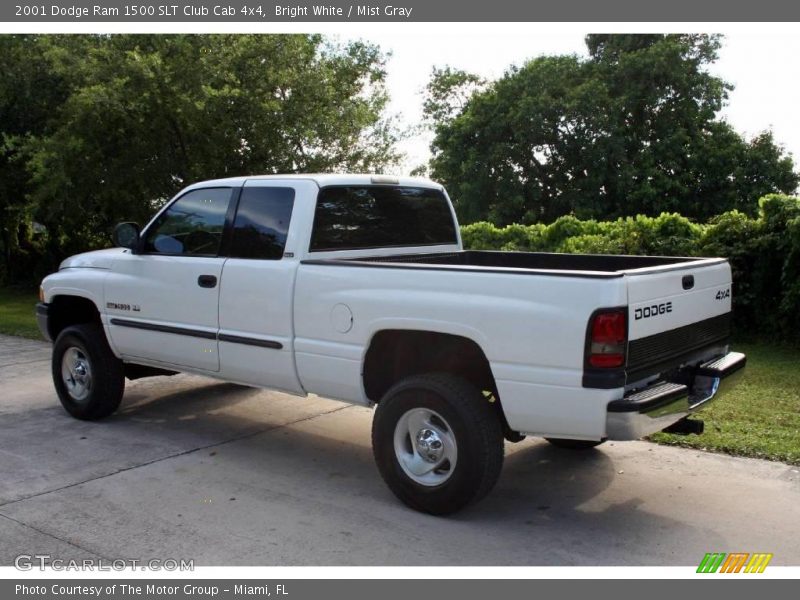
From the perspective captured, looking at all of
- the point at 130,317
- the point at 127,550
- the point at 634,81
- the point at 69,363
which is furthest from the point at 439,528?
the point at 634,81

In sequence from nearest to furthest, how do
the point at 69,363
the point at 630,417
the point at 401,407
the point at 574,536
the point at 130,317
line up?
the point at 630,417 < the point at 574,536 < the point at 401,407 < the point at 130,317 < the point at 69,363

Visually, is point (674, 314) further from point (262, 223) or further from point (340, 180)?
point (262, 223)

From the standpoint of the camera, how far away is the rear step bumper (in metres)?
3.83

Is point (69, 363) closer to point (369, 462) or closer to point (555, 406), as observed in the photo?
point (369, 462)

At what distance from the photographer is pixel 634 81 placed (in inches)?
922

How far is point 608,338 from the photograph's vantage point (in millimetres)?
3812

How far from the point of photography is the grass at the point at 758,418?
5.49 meters

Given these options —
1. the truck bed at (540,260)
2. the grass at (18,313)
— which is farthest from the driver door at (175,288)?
the grass at (18,313)

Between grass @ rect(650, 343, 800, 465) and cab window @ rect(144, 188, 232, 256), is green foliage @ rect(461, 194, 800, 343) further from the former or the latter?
cab window @ rect(144, 188, 232, 256)

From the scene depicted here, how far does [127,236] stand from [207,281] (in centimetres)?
94

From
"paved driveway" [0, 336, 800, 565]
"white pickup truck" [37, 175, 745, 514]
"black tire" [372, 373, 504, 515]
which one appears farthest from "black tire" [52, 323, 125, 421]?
"black tire" [372, 373, 504, 515]

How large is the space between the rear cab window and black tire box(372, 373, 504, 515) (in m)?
1.32

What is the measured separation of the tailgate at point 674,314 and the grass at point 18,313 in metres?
9.33

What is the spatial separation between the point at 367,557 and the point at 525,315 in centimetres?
A: 147
